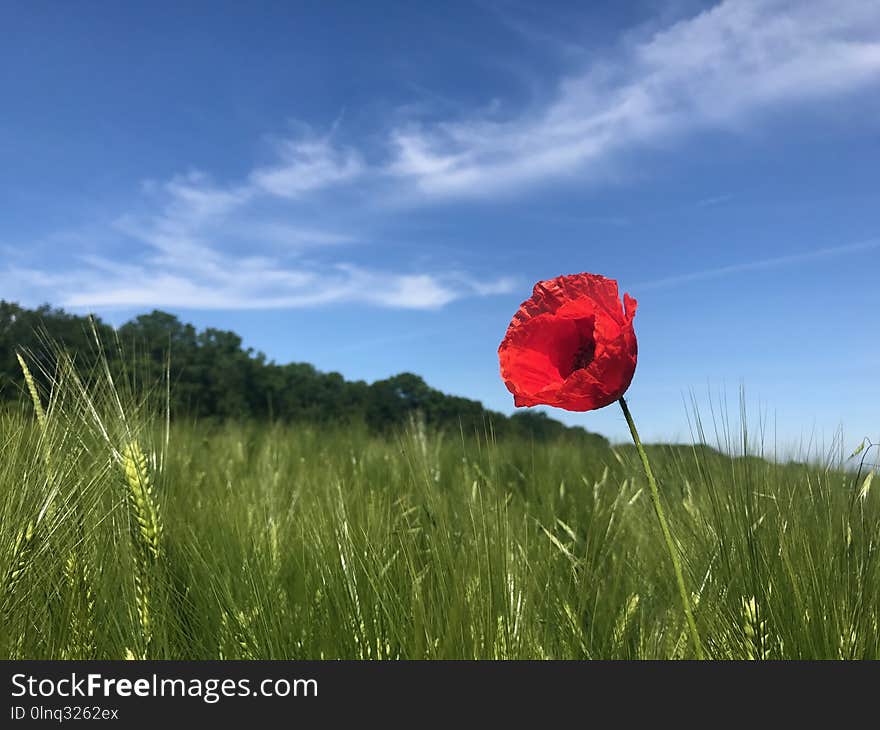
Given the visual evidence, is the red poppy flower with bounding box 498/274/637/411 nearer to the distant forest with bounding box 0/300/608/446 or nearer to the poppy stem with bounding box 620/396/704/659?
the poppy stem with bounding box 620/396/704/659

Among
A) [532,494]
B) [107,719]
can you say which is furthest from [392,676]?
[532,494]

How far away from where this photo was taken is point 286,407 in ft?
22.5

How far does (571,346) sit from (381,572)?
516 mm

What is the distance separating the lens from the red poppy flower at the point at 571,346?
95 cm

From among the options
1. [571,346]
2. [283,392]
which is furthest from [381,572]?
[283,392]

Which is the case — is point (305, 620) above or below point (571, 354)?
below

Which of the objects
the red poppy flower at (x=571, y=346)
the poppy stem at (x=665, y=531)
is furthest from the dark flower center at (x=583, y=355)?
the poppy stem at (x=665, y=531)

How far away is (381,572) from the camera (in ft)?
4.09

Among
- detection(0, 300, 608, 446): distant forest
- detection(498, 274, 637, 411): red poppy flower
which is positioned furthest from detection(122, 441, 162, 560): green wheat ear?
detection(0, 300, 608, 446): distant forest

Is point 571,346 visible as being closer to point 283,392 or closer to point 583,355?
point 583,355

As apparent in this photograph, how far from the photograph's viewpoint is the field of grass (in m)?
1.17

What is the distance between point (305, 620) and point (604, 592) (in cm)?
68

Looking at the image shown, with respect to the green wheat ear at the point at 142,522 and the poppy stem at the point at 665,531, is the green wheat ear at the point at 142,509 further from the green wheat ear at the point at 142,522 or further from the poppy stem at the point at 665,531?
the poppy stem at the point at 665,531

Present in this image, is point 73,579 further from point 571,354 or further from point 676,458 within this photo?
point 676,458
